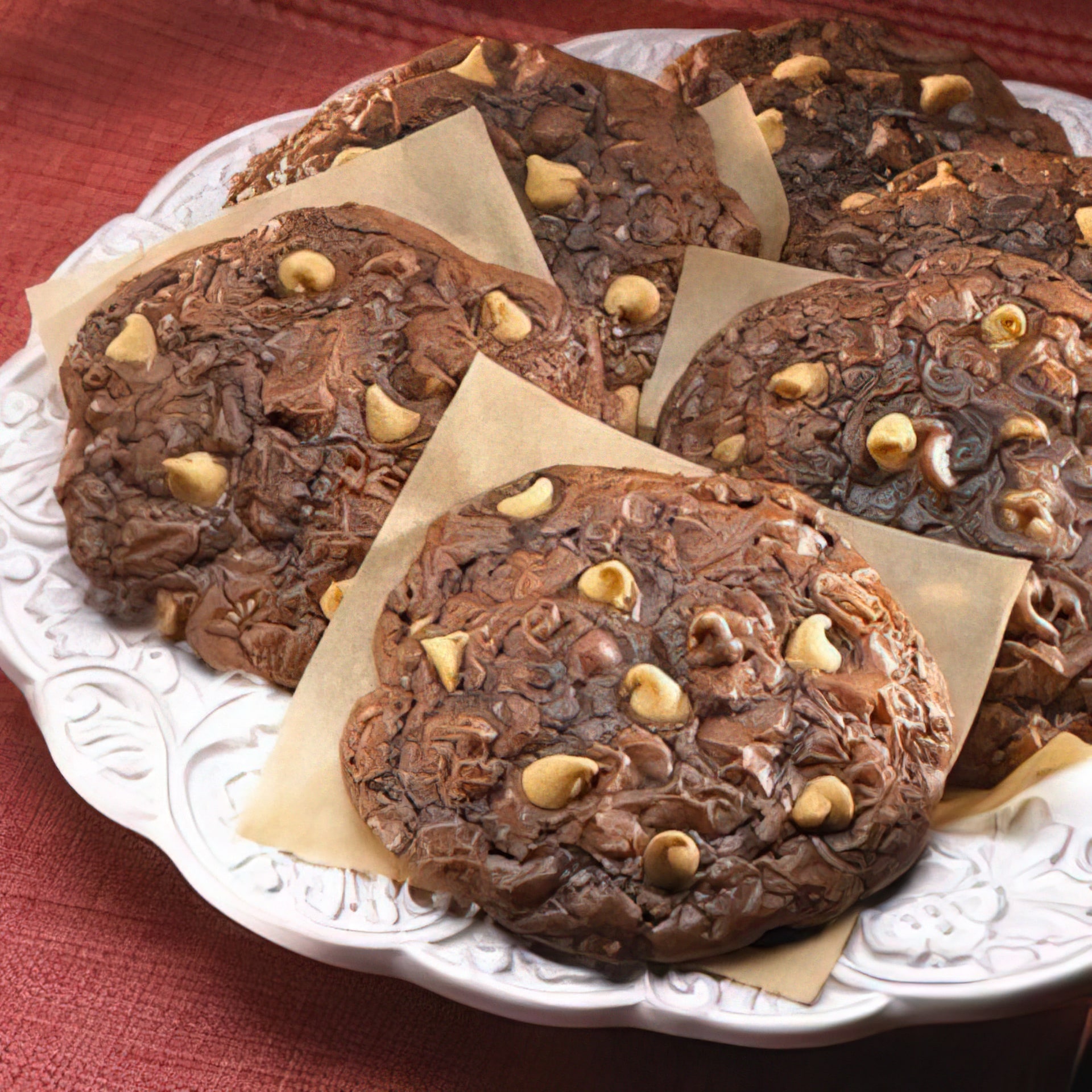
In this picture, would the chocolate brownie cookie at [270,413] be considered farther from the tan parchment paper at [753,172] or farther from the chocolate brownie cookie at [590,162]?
the tan parchment paper at [753,172]

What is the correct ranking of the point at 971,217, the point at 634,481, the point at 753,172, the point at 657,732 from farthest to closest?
the point at 753,172 < the point at 971,217 < the point at 634,481 < the point at 657,732

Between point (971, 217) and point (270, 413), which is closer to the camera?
point (270, 413)

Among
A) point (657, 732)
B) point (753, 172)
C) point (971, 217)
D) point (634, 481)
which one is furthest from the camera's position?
point (753, 172)

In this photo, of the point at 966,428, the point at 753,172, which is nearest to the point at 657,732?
the point at 966,428

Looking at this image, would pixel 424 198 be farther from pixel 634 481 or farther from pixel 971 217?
pixel 971 217

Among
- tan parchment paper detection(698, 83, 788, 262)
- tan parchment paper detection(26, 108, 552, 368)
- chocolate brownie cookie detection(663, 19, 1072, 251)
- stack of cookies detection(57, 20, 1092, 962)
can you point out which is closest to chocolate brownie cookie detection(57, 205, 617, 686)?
stack of cookies detection(57, 20, 1092, 962)

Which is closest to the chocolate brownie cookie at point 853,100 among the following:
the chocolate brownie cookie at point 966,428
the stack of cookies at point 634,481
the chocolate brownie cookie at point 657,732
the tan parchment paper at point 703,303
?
the stack of cookies at point 634,481
